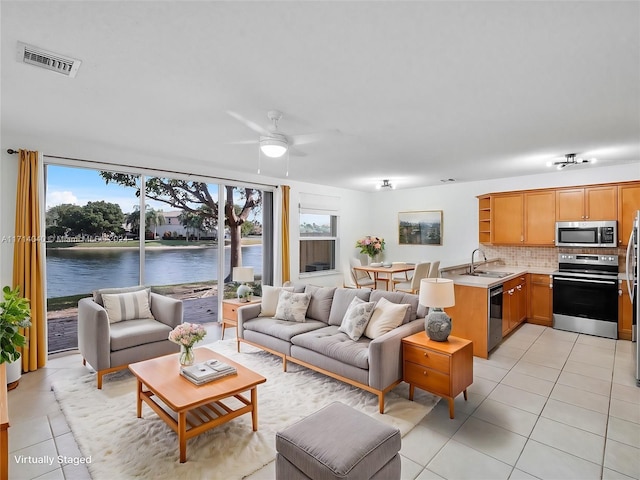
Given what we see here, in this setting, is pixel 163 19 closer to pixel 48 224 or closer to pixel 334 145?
pixel 334 145

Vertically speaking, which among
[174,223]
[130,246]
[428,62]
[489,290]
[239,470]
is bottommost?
[239,470]

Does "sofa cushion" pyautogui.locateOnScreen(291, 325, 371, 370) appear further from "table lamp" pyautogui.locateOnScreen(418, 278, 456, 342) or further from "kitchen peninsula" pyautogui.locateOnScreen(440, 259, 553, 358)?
"kitchen peninsula" pyautogui.locateOnScreen(440, 259, 553, 358)

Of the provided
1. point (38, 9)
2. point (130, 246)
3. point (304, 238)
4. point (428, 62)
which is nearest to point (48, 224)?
point (130, 246)

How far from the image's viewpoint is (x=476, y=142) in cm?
379

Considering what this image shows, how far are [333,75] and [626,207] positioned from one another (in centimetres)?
496

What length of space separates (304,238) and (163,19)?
5.18m

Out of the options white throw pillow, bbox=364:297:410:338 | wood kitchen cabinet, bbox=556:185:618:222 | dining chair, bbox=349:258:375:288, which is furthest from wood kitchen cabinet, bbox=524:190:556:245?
white throw pillow, bbox=364:297:410:338

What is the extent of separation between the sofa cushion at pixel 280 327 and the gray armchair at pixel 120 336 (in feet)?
2.89

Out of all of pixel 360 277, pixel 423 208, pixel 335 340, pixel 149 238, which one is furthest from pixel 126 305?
pixel 423 208

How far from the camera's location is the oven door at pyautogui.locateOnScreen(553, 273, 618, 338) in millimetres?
4648

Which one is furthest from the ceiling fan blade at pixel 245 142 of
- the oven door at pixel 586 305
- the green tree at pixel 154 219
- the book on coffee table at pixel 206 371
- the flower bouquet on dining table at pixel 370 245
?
the oven door at pixel 586 305

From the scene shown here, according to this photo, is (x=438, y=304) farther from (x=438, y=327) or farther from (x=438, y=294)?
(x=438, y=327)

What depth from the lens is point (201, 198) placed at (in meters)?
5.36

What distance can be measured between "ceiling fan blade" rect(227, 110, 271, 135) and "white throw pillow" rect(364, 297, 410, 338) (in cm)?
211
